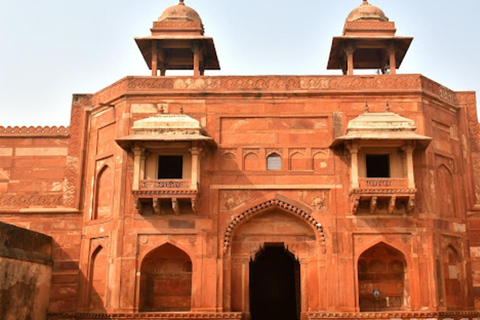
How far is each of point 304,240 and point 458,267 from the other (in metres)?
3.84

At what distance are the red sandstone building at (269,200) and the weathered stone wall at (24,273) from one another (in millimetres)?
367

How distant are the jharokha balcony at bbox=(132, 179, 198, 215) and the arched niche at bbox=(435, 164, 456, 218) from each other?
19.4ft

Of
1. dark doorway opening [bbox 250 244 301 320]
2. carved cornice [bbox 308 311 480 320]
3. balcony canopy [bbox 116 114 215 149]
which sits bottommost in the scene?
carved cornice [bbox 308 311 480 320]

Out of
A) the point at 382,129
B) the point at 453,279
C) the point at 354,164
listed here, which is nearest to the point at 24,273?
the point at 354,164

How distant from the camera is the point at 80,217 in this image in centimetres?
1523

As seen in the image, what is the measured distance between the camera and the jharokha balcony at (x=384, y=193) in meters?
13.4

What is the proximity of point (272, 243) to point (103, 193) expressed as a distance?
4.47 m

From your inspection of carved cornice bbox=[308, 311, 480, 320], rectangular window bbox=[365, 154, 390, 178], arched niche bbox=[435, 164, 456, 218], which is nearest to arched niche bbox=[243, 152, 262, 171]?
rectangular window bbox=[365, 154, 390, 178]

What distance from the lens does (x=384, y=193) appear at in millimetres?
13406

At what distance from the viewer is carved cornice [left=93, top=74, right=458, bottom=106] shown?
581 inches

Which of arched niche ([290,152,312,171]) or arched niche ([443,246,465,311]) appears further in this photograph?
arched niche ([290,152,312,171])

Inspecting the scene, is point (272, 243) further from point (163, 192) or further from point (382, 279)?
point (163, 192)

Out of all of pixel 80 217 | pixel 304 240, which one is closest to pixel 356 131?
pixel 304 240

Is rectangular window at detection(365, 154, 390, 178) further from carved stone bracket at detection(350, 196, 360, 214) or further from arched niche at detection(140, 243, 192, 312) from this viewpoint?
arched niche at detection(140, 243, 192, 312)
